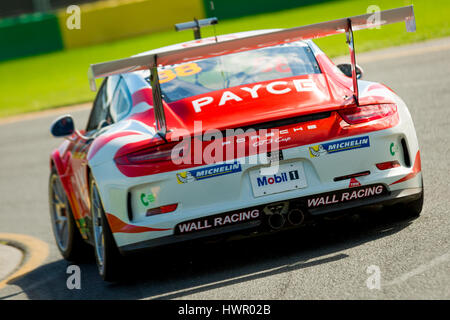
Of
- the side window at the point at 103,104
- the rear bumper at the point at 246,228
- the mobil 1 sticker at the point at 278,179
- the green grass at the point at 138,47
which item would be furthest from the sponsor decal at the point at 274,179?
the green grass at the point at 138,47

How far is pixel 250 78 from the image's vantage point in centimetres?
571

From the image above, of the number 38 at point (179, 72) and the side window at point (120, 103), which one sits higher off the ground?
the number 38 at point (179, 72)

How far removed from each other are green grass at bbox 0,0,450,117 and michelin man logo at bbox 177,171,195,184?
13.3 m

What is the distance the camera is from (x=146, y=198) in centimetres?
509

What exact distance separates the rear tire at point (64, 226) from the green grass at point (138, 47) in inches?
442

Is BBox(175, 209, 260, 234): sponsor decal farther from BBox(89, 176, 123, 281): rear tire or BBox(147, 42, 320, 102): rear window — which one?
BBox(147, 42, 320, 102): rear window

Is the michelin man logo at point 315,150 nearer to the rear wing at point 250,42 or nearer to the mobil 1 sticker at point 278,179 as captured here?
the mobil 1 sticker at point 278,179

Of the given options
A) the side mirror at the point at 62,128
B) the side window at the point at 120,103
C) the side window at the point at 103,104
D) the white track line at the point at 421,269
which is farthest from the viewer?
the side mirror at the point at 62,128

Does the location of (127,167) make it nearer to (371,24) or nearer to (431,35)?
(371,24)

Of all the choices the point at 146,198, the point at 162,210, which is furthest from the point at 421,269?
the point at 146,198

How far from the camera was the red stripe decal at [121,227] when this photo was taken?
5094 millimetres

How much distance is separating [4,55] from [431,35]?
20874 mm

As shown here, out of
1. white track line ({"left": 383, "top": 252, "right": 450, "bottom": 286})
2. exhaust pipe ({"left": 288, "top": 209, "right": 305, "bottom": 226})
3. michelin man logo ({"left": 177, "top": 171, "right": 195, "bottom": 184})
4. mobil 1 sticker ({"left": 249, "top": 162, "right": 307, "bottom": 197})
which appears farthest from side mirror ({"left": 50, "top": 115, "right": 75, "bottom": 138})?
white track line ({"left": 383, "top": 252, "right": 450, "bottom": 286})
